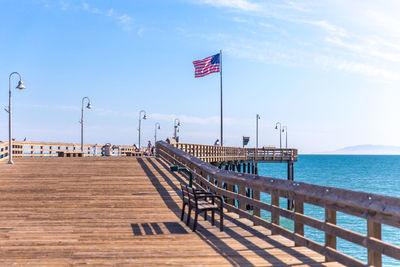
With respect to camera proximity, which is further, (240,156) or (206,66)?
(240,156)

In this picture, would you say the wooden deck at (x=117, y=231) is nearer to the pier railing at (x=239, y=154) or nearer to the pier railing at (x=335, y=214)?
the pier railing at (x=335, y=214)

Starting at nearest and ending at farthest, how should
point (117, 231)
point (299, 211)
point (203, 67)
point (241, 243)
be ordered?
point (299, 211), point (241, 243), point (117, 231), point (203, 67)

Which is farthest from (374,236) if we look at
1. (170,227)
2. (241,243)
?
(170,227)

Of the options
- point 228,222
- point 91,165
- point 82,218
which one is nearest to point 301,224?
point 228,222

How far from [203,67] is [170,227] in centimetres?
2688

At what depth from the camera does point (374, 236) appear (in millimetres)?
5336

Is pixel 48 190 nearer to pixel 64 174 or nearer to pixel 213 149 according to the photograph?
pixel 64 174

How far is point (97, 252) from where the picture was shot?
7.17m

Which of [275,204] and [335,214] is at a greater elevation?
[335,214]

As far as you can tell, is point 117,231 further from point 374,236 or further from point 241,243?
point 374,236

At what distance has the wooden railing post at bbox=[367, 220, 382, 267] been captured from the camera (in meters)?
5.28

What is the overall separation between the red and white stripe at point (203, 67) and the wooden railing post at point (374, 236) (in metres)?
30.4

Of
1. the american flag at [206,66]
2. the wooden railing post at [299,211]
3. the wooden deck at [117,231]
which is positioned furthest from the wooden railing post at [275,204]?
the american flag at [206,66]

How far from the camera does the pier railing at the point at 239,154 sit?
117 feet
